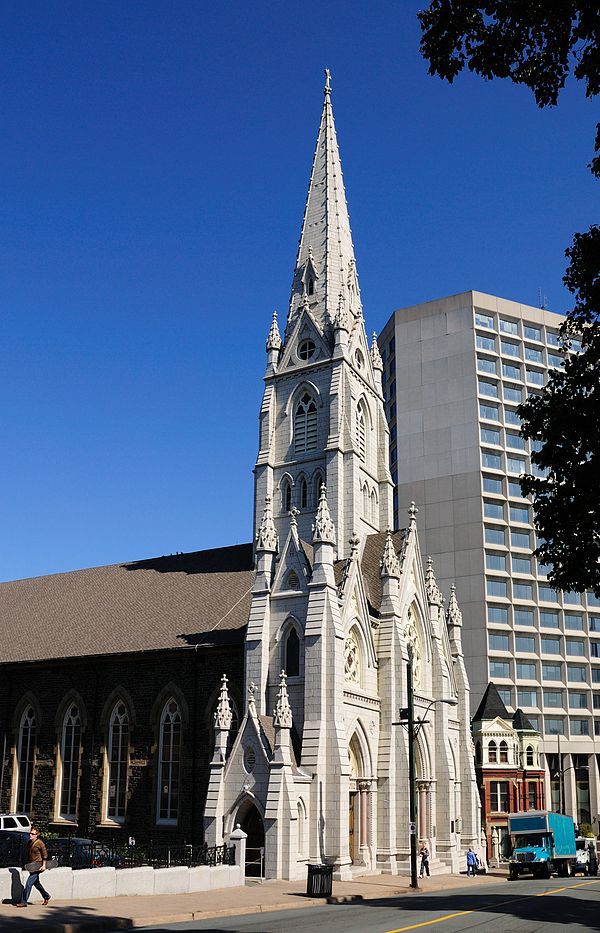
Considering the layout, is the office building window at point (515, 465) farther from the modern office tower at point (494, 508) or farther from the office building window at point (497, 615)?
the office building window at point (497, 615)

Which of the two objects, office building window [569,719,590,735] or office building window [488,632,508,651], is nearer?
office building window [488,632,508,651]

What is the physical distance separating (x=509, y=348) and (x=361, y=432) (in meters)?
49.9

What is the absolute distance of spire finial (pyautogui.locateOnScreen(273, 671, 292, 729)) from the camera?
3231cm

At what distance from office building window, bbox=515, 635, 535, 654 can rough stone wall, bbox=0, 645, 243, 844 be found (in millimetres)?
50031

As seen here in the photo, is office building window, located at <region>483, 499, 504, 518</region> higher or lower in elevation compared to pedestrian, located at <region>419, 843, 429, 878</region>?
higher

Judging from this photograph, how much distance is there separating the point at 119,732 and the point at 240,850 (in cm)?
1237

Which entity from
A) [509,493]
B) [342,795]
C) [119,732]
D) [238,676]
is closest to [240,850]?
[342,795]

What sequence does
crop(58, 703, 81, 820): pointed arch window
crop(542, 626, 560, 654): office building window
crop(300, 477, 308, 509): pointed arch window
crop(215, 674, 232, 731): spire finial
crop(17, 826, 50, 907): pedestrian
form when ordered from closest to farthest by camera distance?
crop(17, 826, 50, 907): pedestrian → crop(215, 674, 232, 731): spire finial → crop(58, 703, 81, 820): pointed arch window → crop(300, 477, 308, 509): pointed arch window → crop(542, 626, 560, 654): office building window

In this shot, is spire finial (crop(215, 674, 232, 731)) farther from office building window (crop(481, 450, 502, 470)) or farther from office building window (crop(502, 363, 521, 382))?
office building window (crop(502, 363, 521, 382))

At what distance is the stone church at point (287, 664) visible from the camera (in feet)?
109

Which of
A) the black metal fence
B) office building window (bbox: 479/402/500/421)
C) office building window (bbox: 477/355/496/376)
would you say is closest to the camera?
the black metal fence

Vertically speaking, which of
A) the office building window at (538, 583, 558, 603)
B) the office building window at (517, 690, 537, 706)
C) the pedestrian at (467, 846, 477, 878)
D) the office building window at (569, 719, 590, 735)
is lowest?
the pedestrian at (467, 846, 477, 878)

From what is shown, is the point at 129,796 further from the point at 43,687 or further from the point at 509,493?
the point at 509,493

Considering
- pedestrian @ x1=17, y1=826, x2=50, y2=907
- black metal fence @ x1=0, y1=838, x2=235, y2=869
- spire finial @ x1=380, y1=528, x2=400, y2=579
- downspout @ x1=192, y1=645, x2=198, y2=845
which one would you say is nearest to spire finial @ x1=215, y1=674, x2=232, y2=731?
downspout @ x1=192, y1=645, x2=198, y2=845
